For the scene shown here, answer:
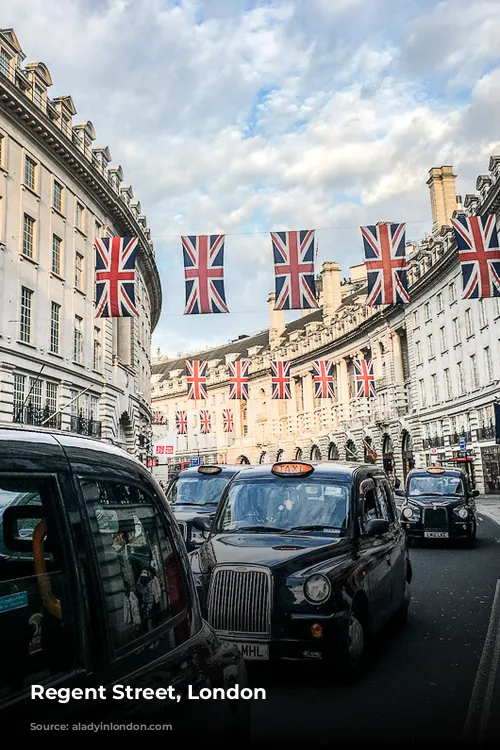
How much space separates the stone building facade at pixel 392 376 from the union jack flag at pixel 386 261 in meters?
19.3

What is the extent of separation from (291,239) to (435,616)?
13511mm

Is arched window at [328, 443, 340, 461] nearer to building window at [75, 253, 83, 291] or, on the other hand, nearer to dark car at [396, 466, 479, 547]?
building window at [75, 253, 83, 291]

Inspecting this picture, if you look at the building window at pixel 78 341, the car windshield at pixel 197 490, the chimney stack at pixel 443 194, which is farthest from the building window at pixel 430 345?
the car windshield at pixel 197 490

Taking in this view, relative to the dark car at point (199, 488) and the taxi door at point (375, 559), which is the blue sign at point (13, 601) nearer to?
the taxi door at point (375, 559)

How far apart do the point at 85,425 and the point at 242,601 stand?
2836cm

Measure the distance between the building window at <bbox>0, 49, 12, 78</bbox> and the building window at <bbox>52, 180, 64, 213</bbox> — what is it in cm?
556

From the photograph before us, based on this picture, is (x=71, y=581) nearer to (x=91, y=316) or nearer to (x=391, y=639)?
(x=391, y=639)

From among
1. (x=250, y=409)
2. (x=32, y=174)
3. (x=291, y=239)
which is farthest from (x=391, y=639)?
(x=250, y=409)

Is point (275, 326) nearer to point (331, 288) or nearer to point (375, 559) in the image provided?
point (331, 288)

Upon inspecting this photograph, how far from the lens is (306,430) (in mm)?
81312

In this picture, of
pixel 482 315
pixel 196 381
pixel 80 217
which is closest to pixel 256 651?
pixel 80 217

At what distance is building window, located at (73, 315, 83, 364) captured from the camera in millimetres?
33281

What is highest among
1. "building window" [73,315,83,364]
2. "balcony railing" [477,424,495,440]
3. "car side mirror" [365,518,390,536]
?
"building window" [73,315,83,364]

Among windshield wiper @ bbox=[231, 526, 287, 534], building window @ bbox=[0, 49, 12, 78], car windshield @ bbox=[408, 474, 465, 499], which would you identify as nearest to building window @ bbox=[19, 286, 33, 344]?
building window @ bbox=[0, 49, 12, 78]
